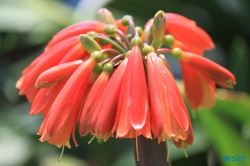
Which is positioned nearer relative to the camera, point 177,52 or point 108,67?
point 108,67

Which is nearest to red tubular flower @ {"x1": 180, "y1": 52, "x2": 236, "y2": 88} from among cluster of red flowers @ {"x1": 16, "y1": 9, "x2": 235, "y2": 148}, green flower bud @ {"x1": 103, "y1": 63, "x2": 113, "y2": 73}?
cluster of red flowers @ {"x1": 16, "y1": 9, "x2": 235, "y2": 148}

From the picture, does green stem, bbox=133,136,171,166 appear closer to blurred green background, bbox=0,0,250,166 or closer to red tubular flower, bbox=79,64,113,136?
red tubular flower, bbox=79,64,113,136

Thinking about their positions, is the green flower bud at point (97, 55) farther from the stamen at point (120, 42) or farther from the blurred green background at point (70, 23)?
the blurred green background at point (70, 23)

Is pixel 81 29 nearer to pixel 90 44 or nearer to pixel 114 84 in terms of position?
pixel 90 44

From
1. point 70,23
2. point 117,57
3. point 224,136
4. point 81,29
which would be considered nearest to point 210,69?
point 117,57

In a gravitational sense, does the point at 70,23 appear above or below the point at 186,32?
below

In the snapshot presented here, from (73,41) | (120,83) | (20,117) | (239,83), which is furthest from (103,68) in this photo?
(20,117)
